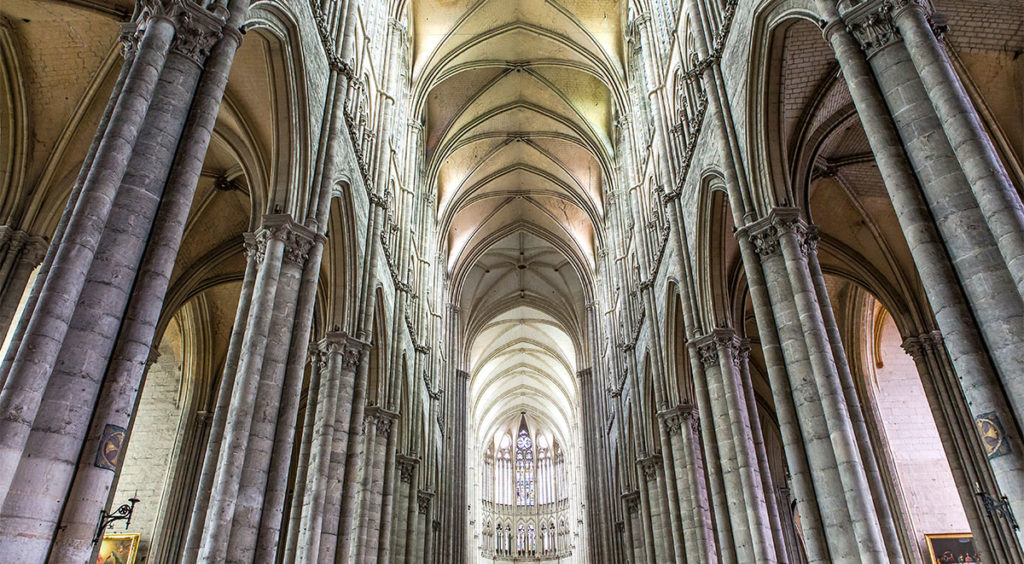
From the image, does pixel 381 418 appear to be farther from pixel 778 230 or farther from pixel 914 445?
pixel 914 445

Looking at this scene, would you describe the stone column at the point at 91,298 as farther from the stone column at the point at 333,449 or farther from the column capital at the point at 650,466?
the column capital at the point at 650,466

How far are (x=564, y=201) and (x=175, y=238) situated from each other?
28.3 m

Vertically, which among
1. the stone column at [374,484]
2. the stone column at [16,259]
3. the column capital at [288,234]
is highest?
the stone column at [16,259]

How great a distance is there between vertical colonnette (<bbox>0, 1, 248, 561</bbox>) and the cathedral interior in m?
0.03

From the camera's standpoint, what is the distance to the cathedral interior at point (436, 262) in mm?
5805

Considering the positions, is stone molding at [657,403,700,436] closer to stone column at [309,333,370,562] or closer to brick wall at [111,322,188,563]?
stone column at [309,333,370,562]

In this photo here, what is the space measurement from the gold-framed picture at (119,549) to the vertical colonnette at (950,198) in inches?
787

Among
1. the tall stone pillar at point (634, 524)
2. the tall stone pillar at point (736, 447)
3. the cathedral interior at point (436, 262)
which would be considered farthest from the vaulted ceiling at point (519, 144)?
the tall stone pillar at point (736, 447)

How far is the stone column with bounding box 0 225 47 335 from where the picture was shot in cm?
1243

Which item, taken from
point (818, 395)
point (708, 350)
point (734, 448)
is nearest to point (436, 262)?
point (708, 350)

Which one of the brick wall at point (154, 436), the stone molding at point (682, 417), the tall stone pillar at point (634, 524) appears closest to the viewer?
the stone molding at point (682, 417)

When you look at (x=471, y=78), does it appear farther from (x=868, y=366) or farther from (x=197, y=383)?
(x=868, y=366)

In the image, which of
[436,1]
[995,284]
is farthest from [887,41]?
[436,1]

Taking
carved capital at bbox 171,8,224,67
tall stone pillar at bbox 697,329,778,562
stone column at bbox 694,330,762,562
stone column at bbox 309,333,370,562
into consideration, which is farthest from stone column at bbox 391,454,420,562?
carved capital at bbox 171,8,224,67
